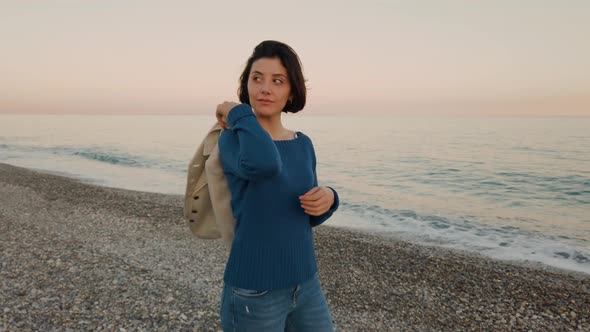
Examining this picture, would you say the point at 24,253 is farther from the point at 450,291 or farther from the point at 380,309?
the point at 450,291

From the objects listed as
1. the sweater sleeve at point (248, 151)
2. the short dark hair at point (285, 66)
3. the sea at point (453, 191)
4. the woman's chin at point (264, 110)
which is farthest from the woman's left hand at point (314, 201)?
the sea at point (453, 191)

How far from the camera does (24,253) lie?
26.1ft

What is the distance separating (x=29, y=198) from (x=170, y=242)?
7956 mm

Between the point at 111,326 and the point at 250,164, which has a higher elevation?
the point at 250,164

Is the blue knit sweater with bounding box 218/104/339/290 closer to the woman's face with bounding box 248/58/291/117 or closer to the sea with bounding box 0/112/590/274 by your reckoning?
the woman's face with bounding box 248/58/291/117

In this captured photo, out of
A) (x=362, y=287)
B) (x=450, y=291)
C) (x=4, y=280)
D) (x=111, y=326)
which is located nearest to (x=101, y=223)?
(x=4, y=280)

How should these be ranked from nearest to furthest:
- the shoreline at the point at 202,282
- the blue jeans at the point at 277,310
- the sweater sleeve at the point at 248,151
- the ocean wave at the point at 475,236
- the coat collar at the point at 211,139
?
the sweater sleeve at the point at 248,151 → the blue jeans at the point at 277,310 → the coat collar at the point at 211,139 → the shoreline at the point at 202,282 → the ocean wave at the point at 475,236

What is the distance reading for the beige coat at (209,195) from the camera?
2064 mm

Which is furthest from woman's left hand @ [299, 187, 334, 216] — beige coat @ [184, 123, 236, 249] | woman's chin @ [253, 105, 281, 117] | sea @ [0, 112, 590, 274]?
sea @ [0, 112, 590, 274]

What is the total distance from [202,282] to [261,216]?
5.67 m

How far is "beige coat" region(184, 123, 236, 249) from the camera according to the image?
2064 millimetres

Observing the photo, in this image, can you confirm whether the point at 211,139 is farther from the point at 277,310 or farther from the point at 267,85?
the point at 277,310

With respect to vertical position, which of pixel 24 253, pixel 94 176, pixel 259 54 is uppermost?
pixel 259 54

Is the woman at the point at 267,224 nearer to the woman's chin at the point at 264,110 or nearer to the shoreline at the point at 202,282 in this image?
the woman's chin at the point at 264,110
